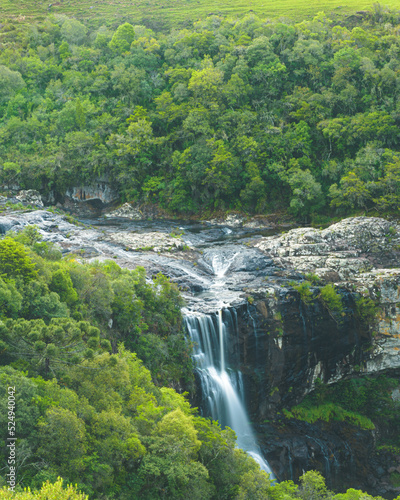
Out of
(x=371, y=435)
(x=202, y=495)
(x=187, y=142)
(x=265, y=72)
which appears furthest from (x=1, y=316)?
(x=265, y=72)

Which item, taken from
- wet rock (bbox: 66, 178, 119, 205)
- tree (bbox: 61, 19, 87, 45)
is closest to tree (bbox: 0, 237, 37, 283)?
wet rock (bbox: 66, 178, 119, 205)

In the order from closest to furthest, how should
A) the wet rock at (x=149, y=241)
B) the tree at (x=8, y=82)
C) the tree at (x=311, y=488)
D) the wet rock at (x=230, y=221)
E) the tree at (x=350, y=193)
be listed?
the tree at (x=311, y=488) < the wet rock at (x=149, y=241) < the tree at (x=350, y=193) < the wet rock at (x=230, y=221) < the tree at (x=8, y=82)

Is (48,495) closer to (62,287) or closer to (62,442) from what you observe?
(62,442)

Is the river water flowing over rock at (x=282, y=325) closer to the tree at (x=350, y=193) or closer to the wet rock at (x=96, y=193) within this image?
the tree at (x=350, y=193)

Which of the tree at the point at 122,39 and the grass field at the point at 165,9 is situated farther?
the grass field at the point at 165,9

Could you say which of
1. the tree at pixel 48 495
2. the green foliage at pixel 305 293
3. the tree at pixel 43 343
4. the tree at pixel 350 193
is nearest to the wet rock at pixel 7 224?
the green foliage at pixel 305 293

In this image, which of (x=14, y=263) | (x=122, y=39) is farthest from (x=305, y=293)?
(x=122, y=39)

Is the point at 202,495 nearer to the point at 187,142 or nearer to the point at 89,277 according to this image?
the point at 89,277
